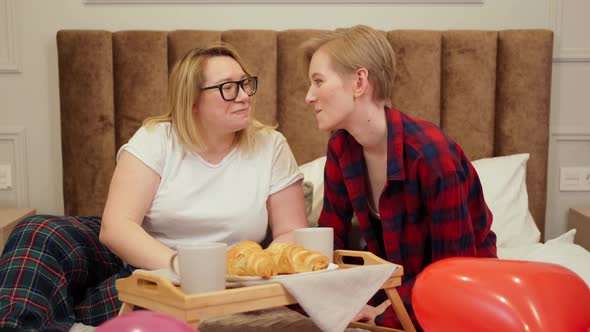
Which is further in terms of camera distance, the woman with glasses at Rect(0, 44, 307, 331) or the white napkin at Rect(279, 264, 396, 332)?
the woman with glasses at Rect(0, 44, 307, 331)

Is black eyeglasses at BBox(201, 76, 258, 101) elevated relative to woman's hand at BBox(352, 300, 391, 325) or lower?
elevated

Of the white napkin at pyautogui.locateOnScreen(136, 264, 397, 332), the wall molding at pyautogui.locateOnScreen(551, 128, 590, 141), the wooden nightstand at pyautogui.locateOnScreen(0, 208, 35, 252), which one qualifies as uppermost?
the wall molding at pyautogui.locateOnScreen(551, 128, 590, 141)

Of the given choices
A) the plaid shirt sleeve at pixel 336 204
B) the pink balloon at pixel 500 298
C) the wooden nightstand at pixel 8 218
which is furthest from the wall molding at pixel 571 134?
the wooden nightstand at pixel 8 218

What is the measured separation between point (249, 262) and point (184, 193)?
573 millimetres

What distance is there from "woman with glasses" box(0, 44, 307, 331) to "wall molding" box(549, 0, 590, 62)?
1.16 m

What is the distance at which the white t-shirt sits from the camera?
179 centimetres

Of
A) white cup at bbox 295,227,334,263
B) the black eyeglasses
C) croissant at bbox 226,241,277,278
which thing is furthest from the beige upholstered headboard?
croissant at bbox 226,241,277,278

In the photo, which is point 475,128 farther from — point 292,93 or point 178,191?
point 178,191

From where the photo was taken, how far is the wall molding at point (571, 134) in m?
2.52

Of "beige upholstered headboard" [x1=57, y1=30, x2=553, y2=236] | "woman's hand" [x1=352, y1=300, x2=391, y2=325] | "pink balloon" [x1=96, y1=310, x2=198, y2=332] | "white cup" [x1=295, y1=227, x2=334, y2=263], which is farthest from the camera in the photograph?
"beige upholstered headboard" [x1=57, y1=30, x2=553, y2=236]

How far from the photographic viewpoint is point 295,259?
131 cm

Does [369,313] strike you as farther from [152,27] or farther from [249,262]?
[152,27]

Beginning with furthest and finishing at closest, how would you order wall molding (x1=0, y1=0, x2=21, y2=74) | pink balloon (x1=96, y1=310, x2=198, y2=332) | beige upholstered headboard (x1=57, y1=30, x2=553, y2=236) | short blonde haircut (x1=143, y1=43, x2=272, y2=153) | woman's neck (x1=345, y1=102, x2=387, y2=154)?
wall molding (x1=0, y1=0, x2=21, y2=74) < beige upholstered headboard (x1=57, y1=30, x2=553, y2=236) < short blonde haircut (x1=143, y1=43, x2=272, y2=153) < woman's neck (x1=345, y1=102, x2=387, y2=154) < pink balloon (x1=96, y1=310, x2=198, y2=332)

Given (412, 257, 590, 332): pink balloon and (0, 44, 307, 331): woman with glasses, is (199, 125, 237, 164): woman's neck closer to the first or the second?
(0, 44, 307, 331): woman with glasses
